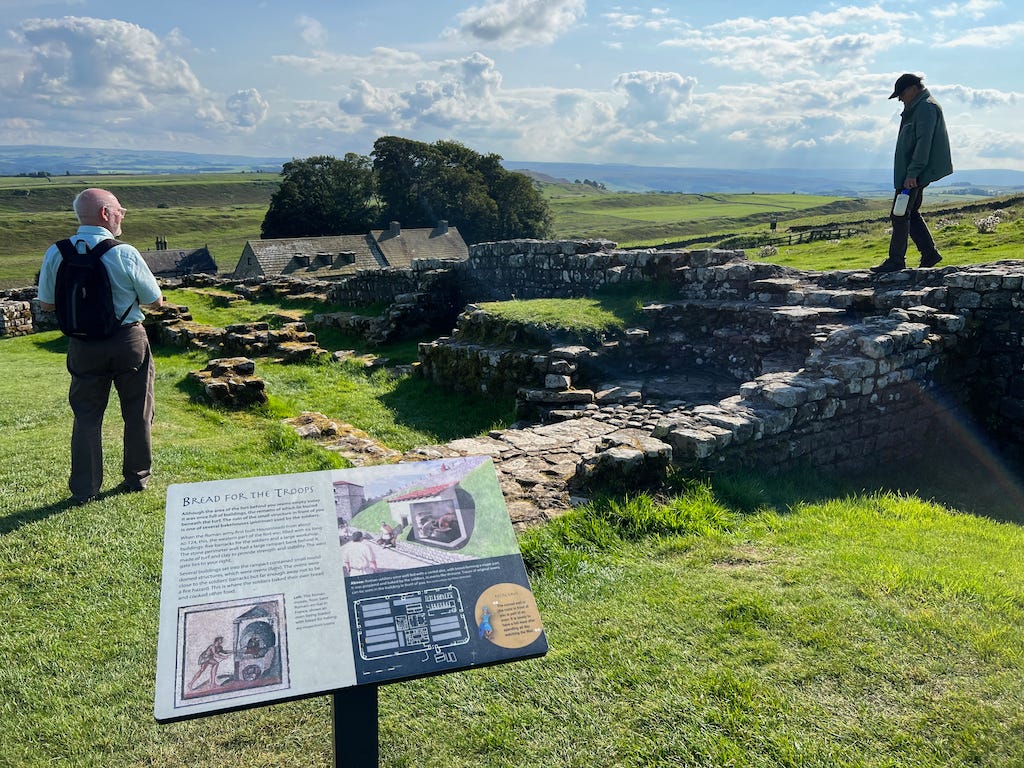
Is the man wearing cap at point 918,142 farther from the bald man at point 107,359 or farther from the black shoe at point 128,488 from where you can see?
the black shoe at point 128,488

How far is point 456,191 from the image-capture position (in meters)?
70.2

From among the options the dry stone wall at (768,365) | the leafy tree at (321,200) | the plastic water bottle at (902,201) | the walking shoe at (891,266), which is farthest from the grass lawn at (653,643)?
the leafy tree at (321,200)

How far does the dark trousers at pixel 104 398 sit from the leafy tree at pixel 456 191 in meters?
64.0

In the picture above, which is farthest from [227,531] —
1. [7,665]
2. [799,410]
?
[799,410]

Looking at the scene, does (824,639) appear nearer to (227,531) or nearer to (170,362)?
(227,531)

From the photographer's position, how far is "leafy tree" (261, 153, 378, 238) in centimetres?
6812

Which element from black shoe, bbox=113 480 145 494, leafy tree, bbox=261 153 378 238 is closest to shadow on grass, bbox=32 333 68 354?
black shoe, bbox=113 480 145 494

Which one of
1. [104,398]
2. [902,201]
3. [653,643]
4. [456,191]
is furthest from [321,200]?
[653,643]

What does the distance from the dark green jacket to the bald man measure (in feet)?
34.5

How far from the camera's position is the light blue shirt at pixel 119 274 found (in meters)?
5.76

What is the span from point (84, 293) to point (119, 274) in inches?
12.3

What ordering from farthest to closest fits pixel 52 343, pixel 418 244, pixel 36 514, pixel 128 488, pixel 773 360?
pixel 418 244
pixel 52 343
pixel 773 360
pixel 128 488
pixel 36 514

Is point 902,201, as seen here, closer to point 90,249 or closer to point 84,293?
point 90,249

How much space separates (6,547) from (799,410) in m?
7.50
